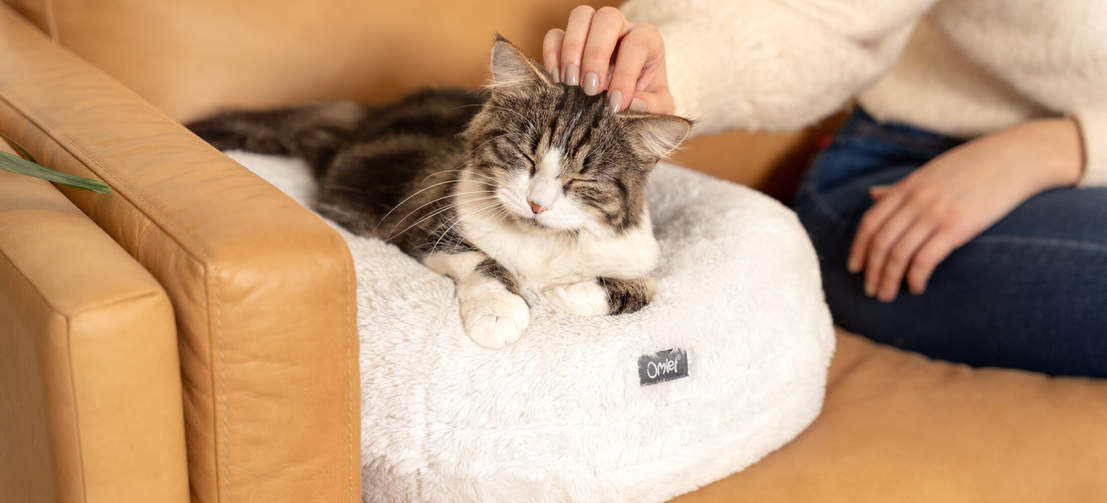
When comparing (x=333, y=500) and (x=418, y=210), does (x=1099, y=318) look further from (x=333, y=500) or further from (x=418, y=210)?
(x=333, y=500)

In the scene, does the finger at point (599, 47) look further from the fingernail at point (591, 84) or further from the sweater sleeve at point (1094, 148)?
the sweater sleeve at point (1094, 148)

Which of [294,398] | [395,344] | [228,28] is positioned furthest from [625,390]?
[228,28]

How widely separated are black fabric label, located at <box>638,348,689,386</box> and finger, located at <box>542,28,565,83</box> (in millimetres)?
419

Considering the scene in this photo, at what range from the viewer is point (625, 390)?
1027mm

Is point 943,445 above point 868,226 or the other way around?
the other way around

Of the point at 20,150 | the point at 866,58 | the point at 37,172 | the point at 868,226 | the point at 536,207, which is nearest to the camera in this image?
the point at 37,172

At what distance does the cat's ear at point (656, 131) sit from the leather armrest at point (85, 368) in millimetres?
605

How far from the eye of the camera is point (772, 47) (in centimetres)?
149

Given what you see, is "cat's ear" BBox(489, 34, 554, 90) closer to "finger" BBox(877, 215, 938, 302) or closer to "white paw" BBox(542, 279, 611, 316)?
"white paw" BBox(542, 279, 611, 316)

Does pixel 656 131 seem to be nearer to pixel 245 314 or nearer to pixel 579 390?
pixel 579 390

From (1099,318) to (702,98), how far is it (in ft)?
2.36

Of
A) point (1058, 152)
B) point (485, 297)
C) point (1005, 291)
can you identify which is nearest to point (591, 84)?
point (485, 297)

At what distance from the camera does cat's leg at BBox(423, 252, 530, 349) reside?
1008 mm

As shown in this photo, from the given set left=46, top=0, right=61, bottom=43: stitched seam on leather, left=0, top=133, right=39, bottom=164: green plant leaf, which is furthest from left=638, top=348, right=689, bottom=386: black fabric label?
left=46, top=0, right=61, bottom=43: stitched seam on leather
